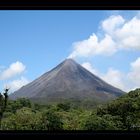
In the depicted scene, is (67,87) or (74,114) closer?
(74,114)

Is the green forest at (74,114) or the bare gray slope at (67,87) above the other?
the bare gray slope at (67,87)

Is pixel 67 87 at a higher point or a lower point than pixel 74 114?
higher

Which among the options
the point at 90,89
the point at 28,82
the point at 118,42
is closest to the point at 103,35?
the point at 118,42

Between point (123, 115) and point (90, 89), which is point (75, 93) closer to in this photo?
point (90, 89)

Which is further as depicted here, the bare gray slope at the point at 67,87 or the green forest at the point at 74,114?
the bare gray slope at the point at 67,87
